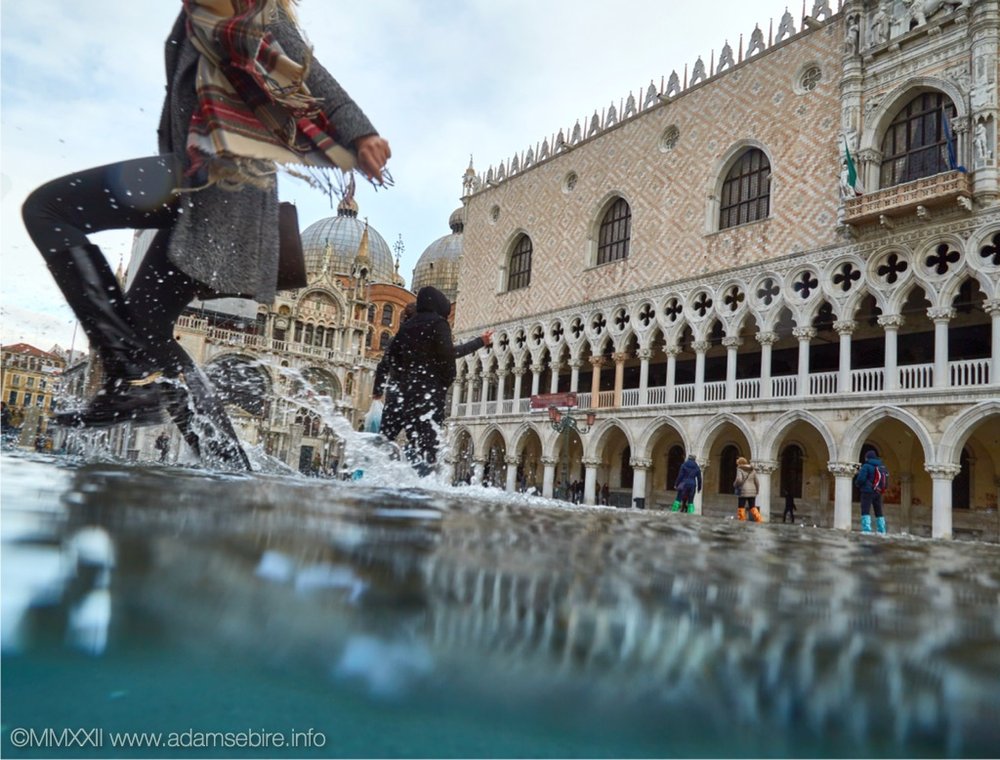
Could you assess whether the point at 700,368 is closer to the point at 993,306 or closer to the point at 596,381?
the point at 596,381

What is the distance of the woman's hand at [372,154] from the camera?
11.1ft

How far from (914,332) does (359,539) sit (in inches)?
673

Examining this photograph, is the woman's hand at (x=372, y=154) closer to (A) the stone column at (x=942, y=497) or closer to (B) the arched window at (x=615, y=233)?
(A) the stone column at (x=942, y=497)

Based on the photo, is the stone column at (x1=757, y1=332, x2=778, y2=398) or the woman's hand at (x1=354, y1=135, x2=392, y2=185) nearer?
the woman's hand at (x1=354, y1=135, x2=392, y2=185)

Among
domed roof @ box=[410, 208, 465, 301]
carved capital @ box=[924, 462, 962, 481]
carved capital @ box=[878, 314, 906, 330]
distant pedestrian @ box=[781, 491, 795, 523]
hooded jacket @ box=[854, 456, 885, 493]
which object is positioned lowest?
distant pedestrian @ box=[781, 491, 795, 523]

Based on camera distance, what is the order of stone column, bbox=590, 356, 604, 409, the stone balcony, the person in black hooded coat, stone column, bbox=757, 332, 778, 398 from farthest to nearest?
1. stone column, bbox=590, 356, 604, 409
2. stone column, bbox=757, 332, 778, 398
3. the stone balcony
4. the person in black hooded coat

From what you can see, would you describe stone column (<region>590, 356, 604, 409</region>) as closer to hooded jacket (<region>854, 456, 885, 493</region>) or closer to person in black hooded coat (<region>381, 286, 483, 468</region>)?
hooded jacket (<region>854, 456, 885, 493</region>)

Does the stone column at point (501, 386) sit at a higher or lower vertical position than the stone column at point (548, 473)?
higher

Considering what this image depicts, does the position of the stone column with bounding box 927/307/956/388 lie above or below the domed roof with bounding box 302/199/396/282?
below

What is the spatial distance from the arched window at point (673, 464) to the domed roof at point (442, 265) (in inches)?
1078

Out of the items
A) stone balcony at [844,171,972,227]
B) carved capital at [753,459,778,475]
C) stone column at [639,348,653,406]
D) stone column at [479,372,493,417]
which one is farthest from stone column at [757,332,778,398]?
stone column at [479,372,493,417]

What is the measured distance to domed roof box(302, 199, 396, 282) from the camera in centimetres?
4684

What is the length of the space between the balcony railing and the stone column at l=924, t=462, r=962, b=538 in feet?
4.90

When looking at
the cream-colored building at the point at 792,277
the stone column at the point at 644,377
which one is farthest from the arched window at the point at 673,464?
the stone column at the point at 644,377
